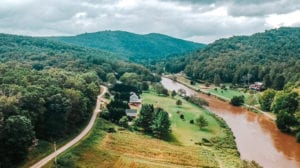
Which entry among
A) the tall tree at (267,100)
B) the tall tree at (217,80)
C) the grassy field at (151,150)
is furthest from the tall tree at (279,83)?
the grassy field at (151,150)

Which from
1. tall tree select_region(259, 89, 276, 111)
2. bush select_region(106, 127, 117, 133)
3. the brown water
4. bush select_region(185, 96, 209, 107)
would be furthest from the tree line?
bush select_region(106, 127, 117, 133)

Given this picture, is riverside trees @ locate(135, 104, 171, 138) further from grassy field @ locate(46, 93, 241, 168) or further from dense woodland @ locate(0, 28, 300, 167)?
grassy field @ locate(46, 93, 241, 168)

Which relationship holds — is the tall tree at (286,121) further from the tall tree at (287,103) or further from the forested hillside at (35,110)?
the forested hillside at (35,110)

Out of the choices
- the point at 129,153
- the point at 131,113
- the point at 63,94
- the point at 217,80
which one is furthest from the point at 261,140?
the point at 217,80

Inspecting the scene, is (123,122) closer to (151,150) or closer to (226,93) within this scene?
(151,150)

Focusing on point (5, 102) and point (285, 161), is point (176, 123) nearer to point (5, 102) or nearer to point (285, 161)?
point (285, 161)

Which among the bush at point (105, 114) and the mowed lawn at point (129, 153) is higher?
the bush at point (105, 114)
